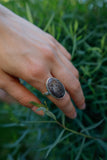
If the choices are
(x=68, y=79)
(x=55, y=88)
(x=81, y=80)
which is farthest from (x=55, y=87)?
(x=81, y=80)

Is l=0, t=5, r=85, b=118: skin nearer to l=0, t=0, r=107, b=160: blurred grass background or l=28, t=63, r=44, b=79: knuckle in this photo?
l=28, t=63, r=44, b=79: knuckle

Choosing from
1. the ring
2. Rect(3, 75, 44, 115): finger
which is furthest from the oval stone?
Rect(3, 75, 44, 115): finger

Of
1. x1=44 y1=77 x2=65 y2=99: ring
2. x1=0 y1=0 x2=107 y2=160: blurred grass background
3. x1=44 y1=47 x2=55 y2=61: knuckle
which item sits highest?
x1=44 y1=47 x2=55 y2=61: knuckle

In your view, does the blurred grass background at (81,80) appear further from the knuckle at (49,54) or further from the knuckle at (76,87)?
the knuckle at (49,54)

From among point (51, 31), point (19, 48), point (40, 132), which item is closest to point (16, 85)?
point (19, 48)

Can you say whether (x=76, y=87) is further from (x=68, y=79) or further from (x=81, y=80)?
(x=81, y=80)

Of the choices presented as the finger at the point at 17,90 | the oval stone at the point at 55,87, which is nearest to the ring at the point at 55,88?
the oval stone at the point at 55,87
